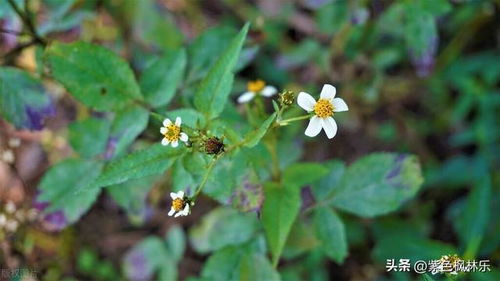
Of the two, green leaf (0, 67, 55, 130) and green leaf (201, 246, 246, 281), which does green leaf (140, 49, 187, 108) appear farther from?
green leaf (201, 246, 246, 281)

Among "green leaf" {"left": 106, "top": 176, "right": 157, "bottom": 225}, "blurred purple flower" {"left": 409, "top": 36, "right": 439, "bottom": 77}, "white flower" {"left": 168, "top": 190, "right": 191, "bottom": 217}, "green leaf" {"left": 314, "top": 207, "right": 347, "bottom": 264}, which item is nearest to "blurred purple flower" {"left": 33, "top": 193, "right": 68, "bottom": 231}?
"green leaf" {"left": 106, "top": 176, "right": 157, "bottom": 225}

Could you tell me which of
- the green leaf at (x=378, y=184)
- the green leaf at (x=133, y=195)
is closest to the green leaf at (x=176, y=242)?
the green leaf at (x=133, y=195)

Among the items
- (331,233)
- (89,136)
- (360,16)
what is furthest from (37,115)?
(360,16)

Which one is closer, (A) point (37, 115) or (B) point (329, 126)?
(B) point (329, 126)

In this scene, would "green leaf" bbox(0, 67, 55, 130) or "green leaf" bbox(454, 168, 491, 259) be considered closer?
"green leaf" bbox(0, 67, 55, 130)

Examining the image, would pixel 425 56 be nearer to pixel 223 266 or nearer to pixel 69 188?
pixel 223 266
